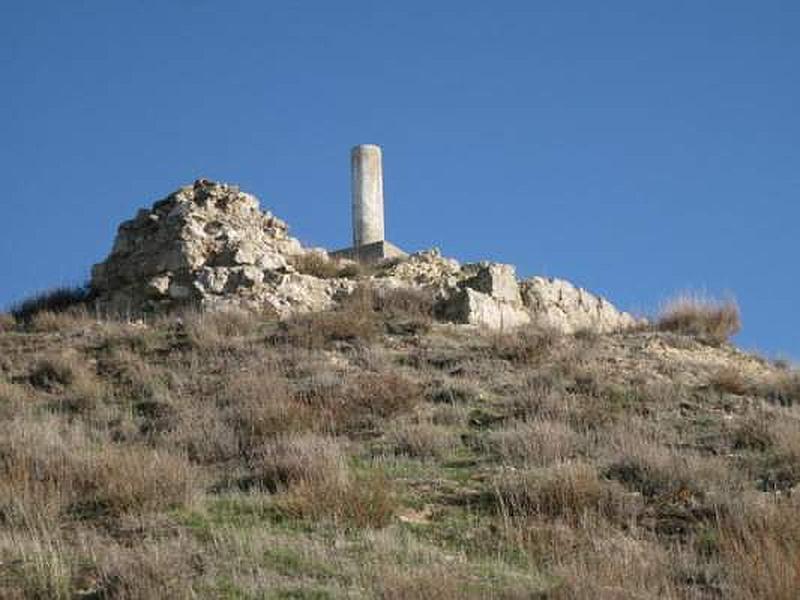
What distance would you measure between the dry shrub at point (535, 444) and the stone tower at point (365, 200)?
1125 centimetres

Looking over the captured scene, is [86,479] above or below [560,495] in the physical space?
above

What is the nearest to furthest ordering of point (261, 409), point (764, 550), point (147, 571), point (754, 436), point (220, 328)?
point (147, 571), point (764, 550), point (754, 436), point (261, 409), point (220, 328)

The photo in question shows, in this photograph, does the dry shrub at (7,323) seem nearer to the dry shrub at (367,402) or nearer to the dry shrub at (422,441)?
the dry shrub at (367,402)

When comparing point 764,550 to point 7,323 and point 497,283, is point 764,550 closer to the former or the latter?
point 497,283

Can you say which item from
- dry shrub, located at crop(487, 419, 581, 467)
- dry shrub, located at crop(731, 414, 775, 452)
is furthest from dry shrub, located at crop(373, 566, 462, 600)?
dry shrub, located at crop(731, 414, 775, 452)

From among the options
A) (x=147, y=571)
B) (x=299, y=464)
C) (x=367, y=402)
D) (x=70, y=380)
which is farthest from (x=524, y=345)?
(x=147, y=571)

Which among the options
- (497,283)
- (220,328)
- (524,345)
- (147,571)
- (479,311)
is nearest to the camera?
(147,571)

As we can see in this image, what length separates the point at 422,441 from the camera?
10414mm

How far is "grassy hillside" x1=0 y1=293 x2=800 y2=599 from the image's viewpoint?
21.8 feet

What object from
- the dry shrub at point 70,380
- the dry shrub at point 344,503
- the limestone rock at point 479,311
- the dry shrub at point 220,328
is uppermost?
the limestone rock at point 479,311

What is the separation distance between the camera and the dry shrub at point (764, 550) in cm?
613

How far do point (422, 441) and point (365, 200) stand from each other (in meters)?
11.8

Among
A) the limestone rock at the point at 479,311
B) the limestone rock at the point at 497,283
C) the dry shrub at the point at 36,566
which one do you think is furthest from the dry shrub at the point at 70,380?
the limestone rock at the point at 497,283

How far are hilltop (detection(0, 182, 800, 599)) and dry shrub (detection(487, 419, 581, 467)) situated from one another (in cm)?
4
